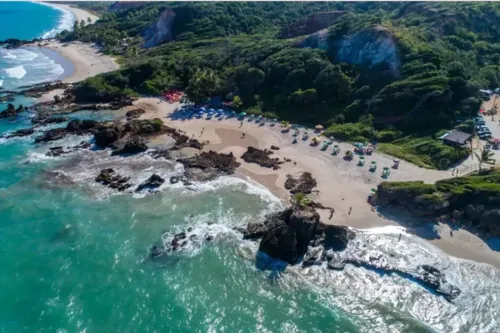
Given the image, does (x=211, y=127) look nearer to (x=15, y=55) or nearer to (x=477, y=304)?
(x=477, y=304)

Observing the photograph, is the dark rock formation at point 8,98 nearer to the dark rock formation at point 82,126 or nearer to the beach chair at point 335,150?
the dark rock formation at point 82,126

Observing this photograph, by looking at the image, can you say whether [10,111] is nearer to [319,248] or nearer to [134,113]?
[134,113]

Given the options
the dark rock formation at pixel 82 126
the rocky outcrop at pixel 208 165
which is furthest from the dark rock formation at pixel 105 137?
the rocky outcrop at pixel 208 165

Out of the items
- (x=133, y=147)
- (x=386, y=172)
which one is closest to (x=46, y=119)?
(x=133, y=147)

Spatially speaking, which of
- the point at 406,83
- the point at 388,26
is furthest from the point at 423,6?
the point at 406,83

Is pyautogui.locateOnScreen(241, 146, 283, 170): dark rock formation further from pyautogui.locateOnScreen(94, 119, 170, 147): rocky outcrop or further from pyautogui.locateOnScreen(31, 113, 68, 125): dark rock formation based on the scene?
pyautogui.locateOnScreen(31, 113, 68, 125): dark rock formation

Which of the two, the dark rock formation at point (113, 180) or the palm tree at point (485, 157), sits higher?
the palm tree at point (485, 157)
